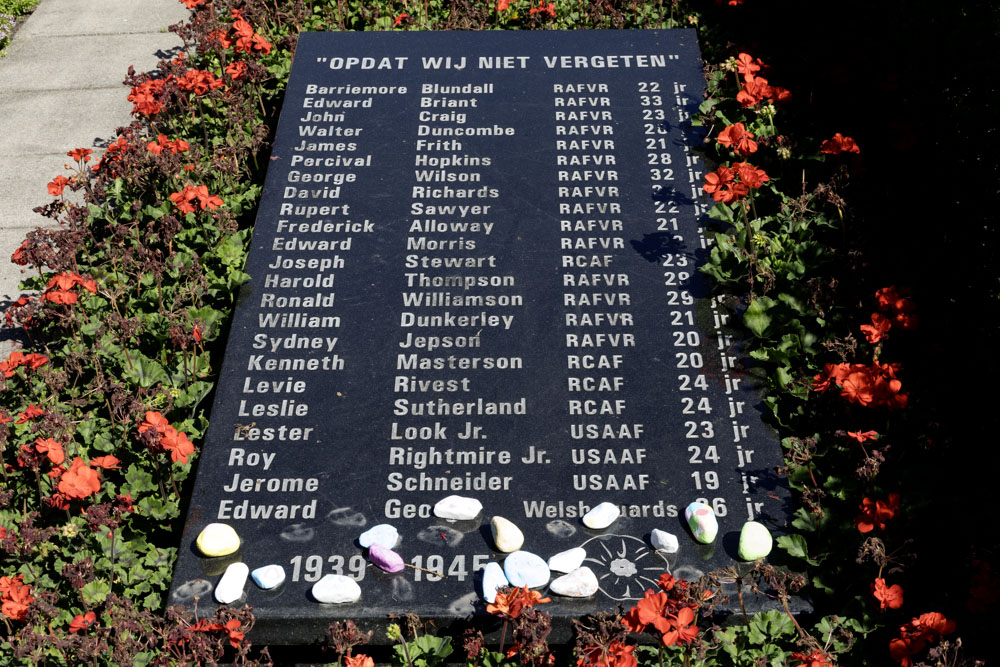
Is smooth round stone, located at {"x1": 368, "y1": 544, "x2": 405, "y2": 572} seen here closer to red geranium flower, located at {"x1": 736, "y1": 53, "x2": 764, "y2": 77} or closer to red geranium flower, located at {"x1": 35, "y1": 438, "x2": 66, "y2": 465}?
red geranium flower, located at {"x1": 35, "y1": 438, "x2": 66, "y2": 465}

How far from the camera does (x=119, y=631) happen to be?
3951 mm

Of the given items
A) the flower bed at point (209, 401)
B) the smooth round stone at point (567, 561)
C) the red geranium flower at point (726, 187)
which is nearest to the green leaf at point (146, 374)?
the flower bed at point (209, 401)

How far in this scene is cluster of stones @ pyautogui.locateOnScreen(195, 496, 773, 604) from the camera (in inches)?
161

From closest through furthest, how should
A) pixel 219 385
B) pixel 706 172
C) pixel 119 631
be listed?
pixel 119 631
pixel 219 385
pixel 706 172

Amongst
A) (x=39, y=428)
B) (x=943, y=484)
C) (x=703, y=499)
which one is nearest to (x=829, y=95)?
(x=943, y=484)

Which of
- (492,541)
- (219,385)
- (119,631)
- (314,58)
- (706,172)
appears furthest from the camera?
(314,58)

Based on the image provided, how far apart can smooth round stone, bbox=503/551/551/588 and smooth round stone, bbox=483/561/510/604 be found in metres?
0.03

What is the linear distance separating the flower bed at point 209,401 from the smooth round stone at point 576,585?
0.85 feet

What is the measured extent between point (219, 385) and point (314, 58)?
9.16ft

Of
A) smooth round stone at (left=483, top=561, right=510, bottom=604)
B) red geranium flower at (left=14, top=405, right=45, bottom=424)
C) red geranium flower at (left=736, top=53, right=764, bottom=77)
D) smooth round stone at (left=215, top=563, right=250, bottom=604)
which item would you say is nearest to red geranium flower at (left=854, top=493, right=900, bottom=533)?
smooth round stone at (left=483, top=561, right=510, bottom=604)

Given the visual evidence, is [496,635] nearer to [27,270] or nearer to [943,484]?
[943,484]

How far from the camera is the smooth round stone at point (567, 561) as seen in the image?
416cm

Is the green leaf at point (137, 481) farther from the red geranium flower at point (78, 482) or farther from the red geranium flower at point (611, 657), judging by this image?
the red geranium flower at point (611, 657)

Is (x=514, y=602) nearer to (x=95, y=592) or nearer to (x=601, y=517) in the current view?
(x=601, y=517)
